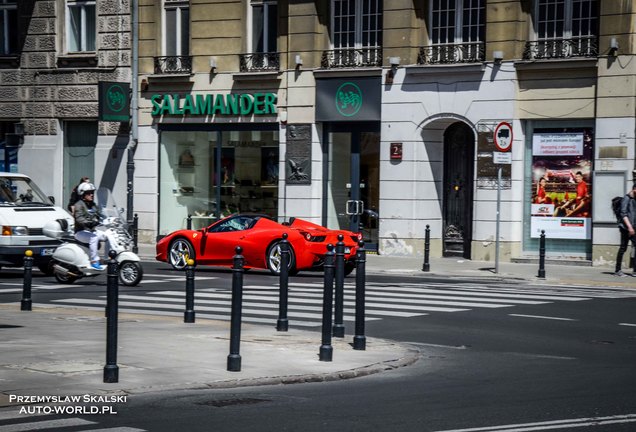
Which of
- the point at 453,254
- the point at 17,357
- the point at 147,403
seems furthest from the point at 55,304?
the point at 453,254

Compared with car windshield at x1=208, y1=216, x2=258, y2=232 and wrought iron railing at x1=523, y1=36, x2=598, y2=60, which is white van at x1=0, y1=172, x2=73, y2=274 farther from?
wrought iron railing at x1=523, y1=36, x2=598, y2=60

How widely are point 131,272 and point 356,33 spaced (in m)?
12.9

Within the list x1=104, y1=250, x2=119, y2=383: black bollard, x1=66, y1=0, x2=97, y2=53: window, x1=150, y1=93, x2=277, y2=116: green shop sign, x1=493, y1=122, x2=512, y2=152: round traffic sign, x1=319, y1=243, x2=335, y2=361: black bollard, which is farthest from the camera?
x1=66, y1=0, x2=97, y2=53: window

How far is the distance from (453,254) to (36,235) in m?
12.3

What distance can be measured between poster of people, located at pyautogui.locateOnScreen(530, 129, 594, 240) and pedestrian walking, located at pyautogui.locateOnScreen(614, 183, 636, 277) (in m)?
2.44

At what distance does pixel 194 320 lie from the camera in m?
16.2

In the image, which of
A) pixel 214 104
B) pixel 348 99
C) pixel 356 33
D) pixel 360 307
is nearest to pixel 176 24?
pixel 214 104

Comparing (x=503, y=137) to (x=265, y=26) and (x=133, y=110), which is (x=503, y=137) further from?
(x=133, y=110)

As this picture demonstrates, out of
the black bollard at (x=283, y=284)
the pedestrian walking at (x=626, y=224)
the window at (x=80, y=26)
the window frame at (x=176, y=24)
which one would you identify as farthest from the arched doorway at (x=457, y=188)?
the black bollard at (x=283, y=284)

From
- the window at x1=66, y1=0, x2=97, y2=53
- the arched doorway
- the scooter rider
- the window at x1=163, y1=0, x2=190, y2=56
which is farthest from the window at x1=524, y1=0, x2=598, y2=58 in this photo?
the window at x1=66, y1=0, x2=97, y2=53

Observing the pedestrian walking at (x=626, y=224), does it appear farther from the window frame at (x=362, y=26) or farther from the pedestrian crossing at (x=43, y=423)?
the pedestrian crossing at (x=43, y=423)

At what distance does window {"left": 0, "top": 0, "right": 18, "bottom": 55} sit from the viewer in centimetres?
3866

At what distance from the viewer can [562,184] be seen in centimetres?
2973

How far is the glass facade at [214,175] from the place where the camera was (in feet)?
114
